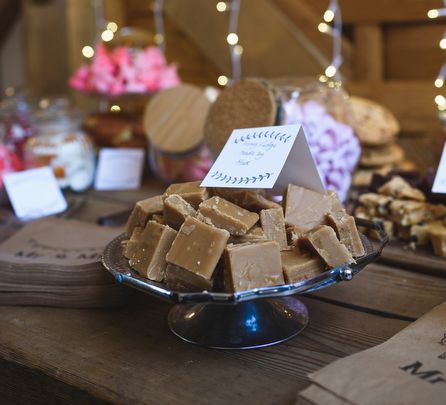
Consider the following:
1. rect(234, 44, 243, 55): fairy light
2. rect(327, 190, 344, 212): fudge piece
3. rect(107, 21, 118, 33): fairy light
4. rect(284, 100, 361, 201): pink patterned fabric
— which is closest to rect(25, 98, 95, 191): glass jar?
rect(284, 100, 361, 201): pink patterned fabric

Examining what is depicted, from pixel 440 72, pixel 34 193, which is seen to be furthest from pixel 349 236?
pixel 440 72

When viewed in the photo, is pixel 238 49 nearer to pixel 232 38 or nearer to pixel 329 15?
pixel 232 38

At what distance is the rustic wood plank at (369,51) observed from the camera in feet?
7.66

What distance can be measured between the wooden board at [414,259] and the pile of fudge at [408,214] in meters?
0.02

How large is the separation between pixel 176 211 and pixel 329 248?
0.24m

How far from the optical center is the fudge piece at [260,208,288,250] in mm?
914

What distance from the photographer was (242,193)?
98cm

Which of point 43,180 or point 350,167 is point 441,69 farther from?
point 43,180

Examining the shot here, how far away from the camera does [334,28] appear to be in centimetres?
245

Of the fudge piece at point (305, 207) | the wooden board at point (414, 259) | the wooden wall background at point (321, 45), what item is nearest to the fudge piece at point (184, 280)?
the fudge piece at point (305, 207)

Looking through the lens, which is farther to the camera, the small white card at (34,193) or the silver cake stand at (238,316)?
the small white card at (34,193)

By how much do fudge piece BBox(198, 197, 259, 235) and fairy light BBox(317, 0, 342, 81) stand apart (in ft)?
5.10

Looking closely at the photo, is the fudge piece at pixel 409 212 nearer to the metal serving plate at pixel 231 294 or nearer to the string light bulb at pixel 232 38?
the metal serving plate at pixel 231 294

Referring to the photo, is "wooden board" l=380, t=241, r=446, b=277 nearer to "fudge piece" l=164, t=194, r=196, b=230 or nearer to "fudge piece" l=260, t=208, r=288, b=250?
"fudge piece" l=260, t=208, r=288, b=250
